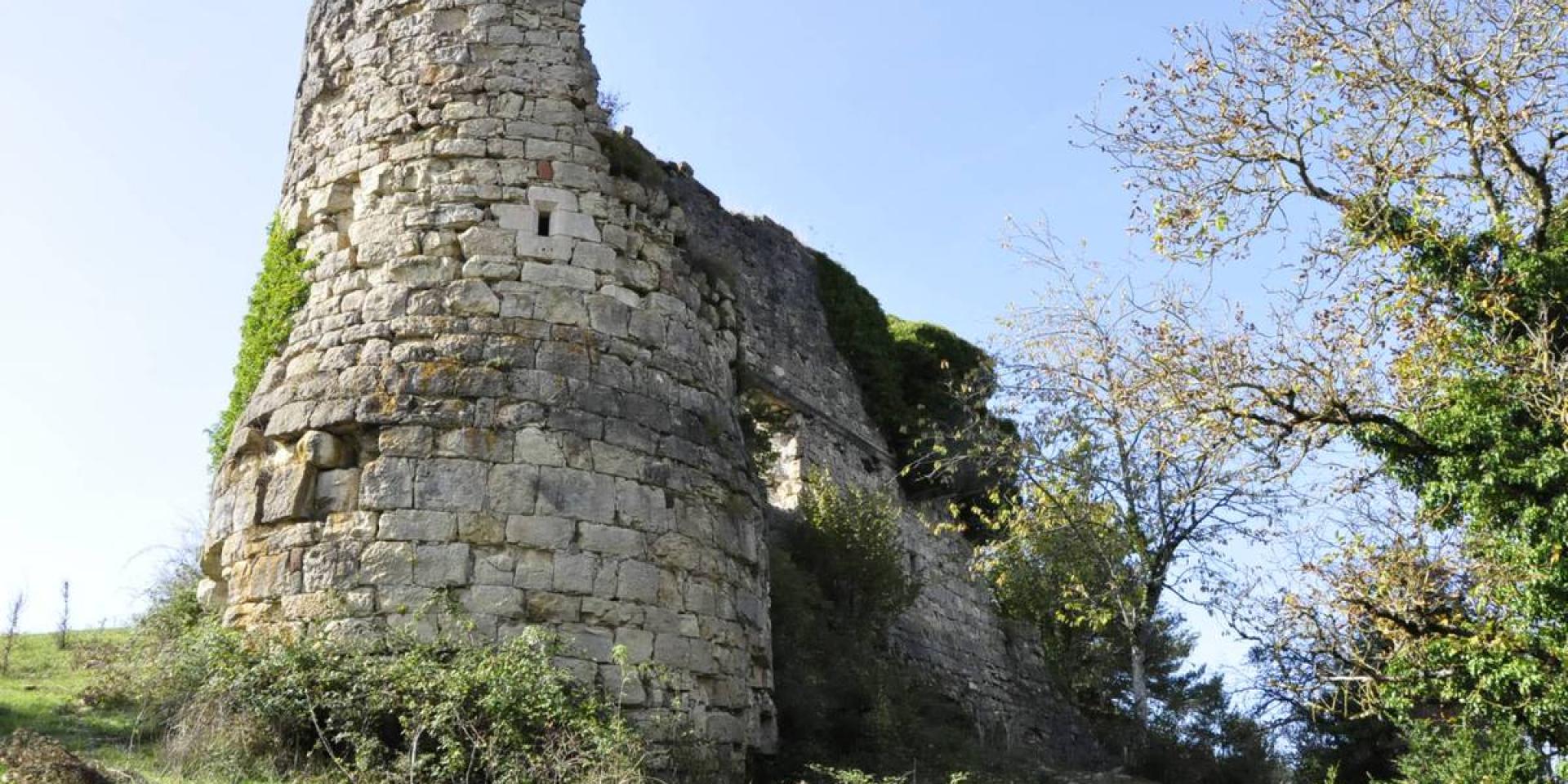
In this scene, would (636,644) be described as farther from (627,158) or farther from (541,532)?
(627,158)

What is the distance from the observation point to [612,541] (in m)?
7.23

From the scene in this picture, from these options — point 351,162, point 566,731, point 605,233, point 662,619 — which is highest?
point 351,162

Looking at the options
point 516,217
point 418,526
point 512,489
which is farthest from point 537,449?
point 516,217

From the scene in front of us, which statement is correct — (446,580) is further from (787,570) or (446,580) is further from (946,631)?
(946,631)

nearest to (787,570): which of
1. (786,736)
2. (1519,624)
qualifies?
(786,736)

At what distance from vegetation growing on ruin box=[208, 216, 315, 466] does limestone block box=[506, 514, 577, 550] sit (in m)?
2.11

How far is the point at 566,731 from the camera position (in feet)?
20.7

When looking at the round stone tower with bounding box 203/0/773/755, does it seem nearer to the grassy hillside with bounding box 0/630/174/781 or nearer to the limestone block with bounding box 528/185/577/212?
the limestone block with bounding box 528/185/577/212

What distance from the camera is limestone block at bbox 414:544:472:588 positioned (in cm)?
686

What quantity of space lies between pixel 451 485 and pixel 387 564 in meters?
→ 0.52

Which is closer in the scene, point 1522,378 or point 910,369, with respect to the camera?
point 1522,378

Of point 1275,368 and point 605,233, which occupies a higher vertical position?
point 605,233

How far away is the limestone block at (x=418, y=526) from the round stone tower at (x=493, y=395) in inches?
0.5

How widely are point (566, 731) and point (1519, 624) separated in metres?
5.91
